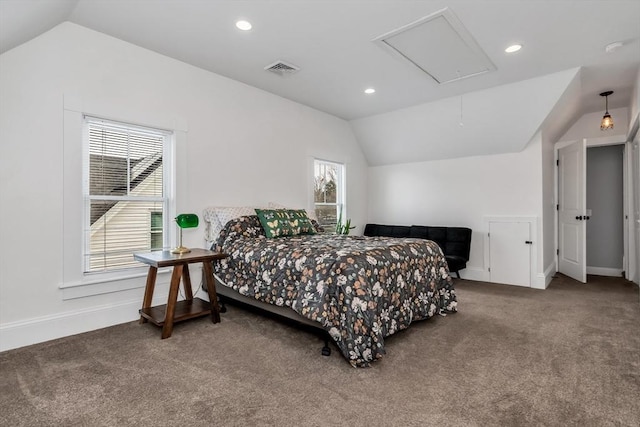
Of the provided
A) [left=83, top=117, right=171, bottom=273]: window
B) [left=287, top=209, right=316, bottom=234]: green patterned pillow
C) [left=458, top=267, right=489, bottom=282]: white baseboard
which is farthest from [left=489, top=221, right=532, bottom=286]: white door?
[left=83, top=117, right=171, bottom=273]: window

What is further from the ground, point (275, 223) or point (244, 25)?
point (244, 25)

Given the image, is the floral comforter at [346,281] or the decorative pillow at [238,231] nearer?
the floral comforter at [346,281]

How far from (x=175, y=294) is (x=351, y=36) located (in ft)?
8.39

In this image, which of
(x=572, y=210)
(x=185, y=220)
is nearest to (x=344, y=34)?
(x=185, y=220)

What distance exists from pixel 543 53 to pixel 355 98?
6.66ft

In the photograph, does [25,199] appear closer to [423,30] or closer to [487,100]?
[423,30]

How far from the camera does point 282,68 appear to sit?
344cm

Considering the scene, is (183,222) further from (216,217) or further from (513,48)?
(513,48)

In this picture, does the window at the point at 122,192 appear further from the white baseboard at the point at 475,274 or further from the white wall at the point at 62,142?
the white baseboard at the point at 475,274

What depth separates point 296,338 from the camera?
263 centimetres

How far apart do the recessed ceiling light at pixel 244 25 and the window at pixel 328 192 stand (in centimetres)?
240

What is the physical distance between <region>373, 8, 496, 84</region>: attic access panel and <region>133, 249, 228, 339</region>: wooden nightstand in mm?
2423

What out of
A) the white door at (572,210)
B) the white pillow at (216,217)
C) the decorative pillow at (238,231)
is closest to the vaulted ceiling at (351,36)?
the white door at (572,210)

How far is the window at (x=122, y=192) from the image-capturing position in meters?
2.89
